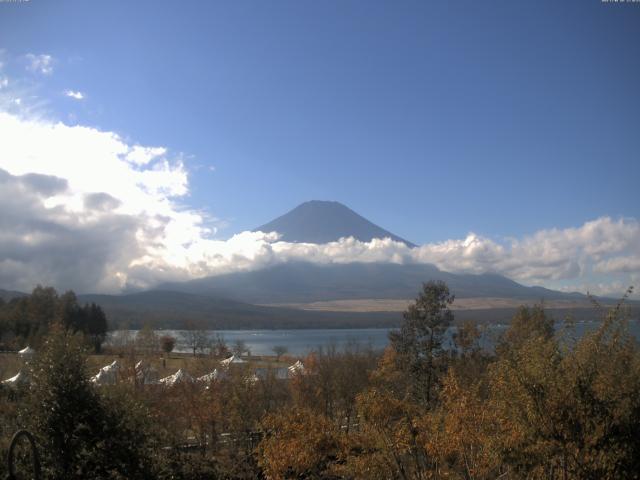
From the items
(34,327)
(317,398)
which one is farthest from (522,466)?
(34,327)

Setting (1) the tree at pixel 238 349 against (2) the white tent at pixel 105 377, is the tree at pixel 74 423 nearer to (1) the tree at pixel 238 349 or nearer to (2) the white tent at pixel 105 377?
(2) the white tent at pixel 105 377

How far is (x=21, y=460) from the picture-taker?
1255 cm

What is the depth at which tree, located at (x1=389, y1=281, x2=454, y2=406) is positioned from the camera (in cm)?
3150

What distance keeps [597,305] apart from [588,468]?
463 centimetres

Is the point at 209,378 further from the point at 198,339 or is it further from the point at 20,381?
the point at 198,339

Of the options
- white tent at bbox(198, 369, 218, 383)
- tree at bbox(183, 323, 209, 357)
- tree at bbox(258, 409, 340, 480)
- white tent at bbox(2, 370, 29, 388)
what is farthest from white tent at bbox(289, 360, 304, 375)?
tree at bbox(183, 323, 209, 357)

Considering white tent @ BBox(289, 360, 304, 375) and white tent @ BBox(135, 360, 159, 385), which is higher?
white tent @ BBox(135, 360, 159, 385)

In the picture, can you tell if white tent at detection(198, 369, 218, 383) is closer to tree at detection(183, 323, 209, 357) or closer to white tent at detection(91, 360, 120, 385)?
white tent at detection(91, 360, 120, 385)

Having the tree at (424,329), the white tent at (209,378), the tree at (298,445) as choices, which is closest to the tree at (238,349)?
the white tent at (209,378)

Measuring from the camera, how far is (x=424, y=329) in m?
32.1

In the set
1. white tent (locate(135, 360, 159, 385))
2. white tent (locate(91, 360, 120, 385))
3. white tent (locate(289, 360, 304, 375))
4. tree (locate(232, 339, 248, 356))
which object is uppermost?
white tent (locate(91, 360, 120, 385))

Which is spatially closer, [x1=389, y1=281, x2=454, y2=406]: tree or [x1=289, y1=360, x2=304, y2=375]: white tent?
[x1=389, y1=281, x2=454, y2=406]: tree

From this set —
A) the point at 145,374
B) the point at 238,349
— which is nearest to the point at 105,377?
the point at 145,374

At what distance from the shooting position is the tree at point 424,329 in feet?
103
